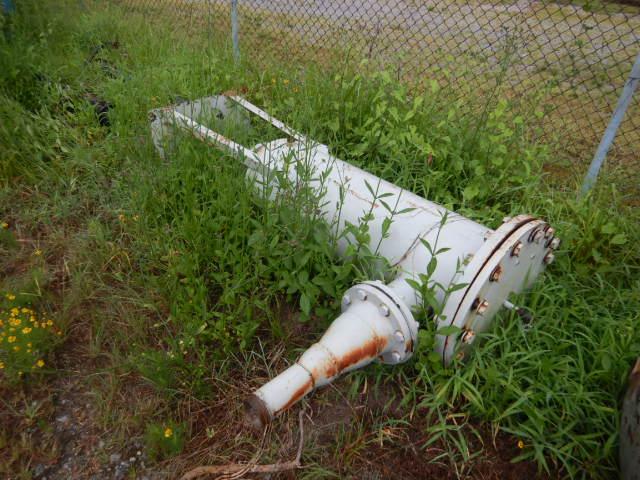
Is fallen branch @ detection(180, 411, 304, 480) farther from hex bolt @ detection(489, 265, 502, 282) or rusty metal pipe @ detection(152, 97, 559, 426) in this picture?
hex bolt @ detection(489, 265, 502, 282)

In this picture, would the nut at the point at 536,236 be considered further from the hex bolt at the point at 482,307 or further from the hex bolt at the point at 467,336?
the hex bolt at the point at 467,336

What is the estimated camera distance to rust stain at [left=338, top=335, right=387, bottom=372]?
1417 mm

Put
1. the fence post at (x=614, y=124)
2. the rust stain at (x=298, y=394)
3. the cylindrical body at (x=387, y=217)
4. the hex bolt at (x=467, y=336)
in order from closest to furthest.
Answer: the rust stain at (x=298, y=394) < the hex bolt at (x=467, y=336) < the cylindrical body at (x=387, y=217) < the fence post at (x=614, y=124)

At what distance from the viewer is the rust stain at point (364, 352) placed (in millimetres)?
1417

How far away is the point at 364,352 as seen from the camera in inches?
57.4

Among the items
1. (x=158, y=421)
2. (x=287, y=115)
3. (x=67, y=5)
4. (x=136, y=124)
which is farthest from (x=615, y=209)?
(x=67, y=5)

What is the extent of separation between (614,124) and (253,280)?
6.57 ft

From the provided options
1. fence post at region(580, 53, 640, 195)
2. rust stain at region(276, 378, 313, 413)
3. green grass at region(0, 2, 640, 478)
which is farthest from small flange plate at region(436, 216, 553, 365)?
fence post at region(580, 53, 640, 195)

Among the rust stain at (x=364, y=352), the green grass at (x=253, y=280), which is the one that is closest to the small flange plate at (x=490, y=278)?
the green grass at (x=253, y=280)

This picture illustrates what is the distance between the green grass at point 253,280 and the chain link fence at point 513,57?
37cm

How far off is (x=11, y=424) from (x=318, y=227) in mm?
1384

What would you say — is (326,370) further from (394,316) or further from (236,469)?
(236,469)

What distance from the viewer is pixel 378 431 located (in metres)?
1.58

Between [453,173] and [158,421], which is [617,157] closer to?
[453,173]
